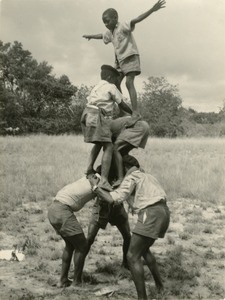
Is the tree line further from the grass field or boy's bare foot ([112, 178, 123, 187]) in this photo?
boy's bare foot ([112, 178, 123, 187])

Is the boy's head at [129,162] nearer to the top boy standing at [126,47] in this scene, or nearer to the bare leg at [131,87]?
the top boy standing at [126,47]

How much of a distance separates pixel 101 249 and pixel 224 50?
163 inches

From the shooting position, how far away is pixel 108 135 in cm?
524

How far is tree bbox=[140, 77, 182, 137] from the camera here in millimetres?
42656

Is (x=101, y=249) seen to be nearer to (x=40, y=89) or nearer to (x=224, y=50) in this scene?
(x=224, y=50)

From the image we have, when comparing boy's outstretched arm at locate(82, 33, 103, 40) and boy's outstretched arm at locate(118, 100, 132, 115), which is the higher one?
boy's outstretched arm at locate(82, 33, 103, 40)

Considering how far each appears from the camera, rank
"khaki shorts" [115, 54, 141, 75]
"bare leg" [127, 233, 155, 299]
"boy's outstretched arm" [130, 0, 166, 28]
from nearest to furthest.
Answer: "bare leg" [127, 233, 155, 299], "boy's outstretched arm" [130, 0, 166, 28], "khaki shorts" [115, 54, 141, 75]

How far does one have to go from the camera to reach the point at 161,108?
4553cm

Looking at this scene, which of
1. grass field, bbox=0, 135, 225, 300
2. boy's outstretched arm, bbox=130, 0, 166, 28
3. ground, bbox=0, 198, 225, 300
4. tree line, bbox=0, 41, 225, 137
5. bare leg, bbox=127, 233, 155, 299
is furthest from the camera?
tree line, bbox=0, 41, 225, 137

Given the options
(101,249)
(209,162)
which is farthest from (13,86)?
(101,249)

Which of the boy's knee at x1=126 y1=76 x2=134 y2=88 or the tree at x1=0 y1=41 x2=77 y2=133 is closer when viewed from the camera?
the boy's knee at x1=126 y1=76 x2=134 y2=88

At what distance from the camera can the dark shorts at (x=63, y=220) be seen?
5289mm

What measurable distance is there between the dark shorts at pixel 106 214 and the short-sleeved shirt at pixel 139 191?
0.27m

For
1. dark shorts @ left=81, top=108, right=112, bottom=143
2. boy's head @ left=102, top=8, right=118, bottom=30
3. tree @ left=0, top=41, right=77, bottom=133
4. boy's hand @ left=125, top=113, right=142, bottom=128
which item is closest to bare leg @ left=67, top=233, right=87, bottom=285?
dark shorts @ left=81, top=108, right=112, bottom=143
